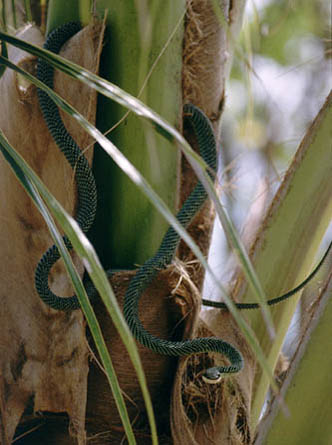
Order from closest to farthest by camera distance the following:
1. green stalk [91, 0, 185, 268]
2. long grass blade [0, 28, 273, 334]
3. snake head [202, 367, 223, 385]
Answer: long grass blade [0, 28, 273, 334], snake head [202, 367, 223, 385], green stalk [91, 0, 185, 268]

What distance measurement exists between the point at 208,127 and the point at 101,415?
18.2 inches

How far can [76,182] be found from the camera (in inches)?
35.3

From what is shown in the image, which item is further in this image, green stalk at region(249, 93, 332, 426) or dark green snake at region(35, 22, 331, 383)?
green stalk at region(249, 93, 332, 426)

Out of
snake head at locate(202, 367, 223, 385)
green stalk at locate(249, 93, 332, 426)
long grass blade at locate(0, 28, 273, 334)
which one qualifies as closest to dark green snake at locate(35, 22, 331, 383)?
snake head at locate(202, 367, 223, 385)

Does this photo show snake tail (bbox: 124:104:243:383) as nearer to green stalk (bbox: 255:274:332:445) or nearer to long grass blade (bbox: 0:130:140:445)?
green stalk (bbox: 255:274:332:445)

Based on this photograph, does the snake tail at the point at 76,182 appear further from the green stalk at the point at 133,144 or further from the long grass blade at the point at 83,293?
the long grass blade at the point at 83,293

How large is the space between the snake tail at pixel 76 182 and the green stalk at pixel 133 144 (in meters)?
0.08

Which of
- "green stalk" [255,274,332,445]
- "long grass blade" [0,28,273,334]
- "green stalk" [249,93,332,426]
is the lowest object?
"green stalk" [255,274,332,445]

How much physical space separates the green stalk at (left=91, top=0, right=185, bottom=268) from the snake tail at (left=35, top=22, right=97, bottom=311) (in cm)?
8

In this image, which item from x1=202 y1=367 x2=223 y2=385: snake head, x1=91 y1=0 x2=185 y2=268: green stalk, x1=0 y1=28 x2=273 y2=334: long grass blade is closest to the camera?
x1=0 y1=28 x2=273 y2=334: long grass blade

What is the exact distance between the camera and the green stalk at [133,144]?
3.12 ft

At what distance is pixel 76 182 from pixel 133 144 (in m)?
0.11

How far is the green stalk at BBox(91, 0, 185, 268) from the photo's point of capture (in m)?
0.95

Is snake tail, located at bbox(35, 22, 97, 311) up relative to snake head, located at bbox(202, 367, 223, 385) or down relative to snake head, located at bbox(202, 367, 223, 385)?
up
